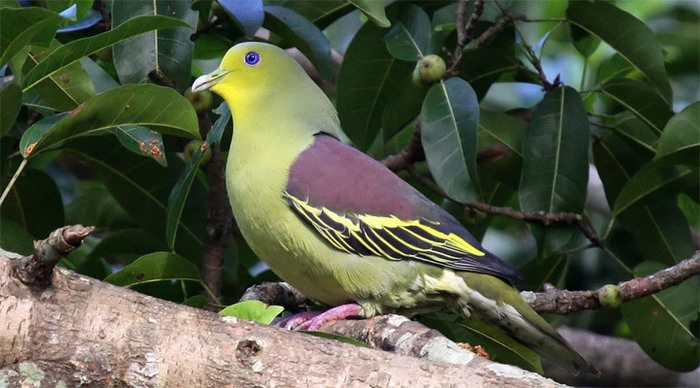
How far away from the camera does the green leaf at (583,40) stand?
15.1ft

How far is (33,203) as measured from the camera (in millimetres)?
4293

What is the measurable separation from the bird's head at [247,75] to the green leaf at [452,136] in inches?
21.4

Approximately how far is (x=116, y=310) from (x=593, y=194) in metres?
3.69

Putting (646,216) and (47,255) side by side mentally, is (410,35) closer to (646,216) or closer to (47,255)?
(646,216)

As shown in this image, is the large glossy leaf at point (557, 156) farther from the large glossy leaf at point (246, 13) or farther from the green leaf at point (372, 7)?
the large glossy leaf at point (246, 13)

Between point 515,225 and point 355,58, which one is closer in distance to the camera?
point 355,58

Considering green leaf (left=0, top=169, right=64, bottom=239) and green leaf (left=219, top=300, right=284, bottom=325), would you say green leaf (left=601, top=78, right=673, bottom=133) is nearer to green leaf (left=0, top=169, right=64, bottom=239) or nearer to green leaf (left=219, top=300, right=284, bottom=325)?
green leaf (left=219, top=300, right=284, bottom=325)

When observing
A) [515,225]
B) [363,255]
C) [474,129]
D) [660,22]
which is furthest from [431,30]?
[660,22]

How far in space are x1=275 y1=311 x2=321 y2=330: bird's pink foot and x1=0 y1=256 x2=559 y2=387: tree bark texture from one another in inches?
38.4

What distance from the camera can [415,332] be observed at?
2842 mm

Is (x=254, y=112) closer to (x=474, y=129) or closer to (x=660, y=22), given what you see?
(x=474, y=129)

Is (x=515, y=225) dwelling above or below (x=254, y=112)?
below

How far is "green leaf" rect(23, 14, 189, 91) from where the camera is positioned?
126 inches

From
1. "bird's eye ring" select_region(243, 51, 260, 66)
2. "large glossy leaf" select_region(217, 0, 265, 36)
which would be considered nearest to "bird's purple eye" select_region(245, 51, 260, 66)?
"bird's eye ring" select_region(243, 51, 260, 66)
